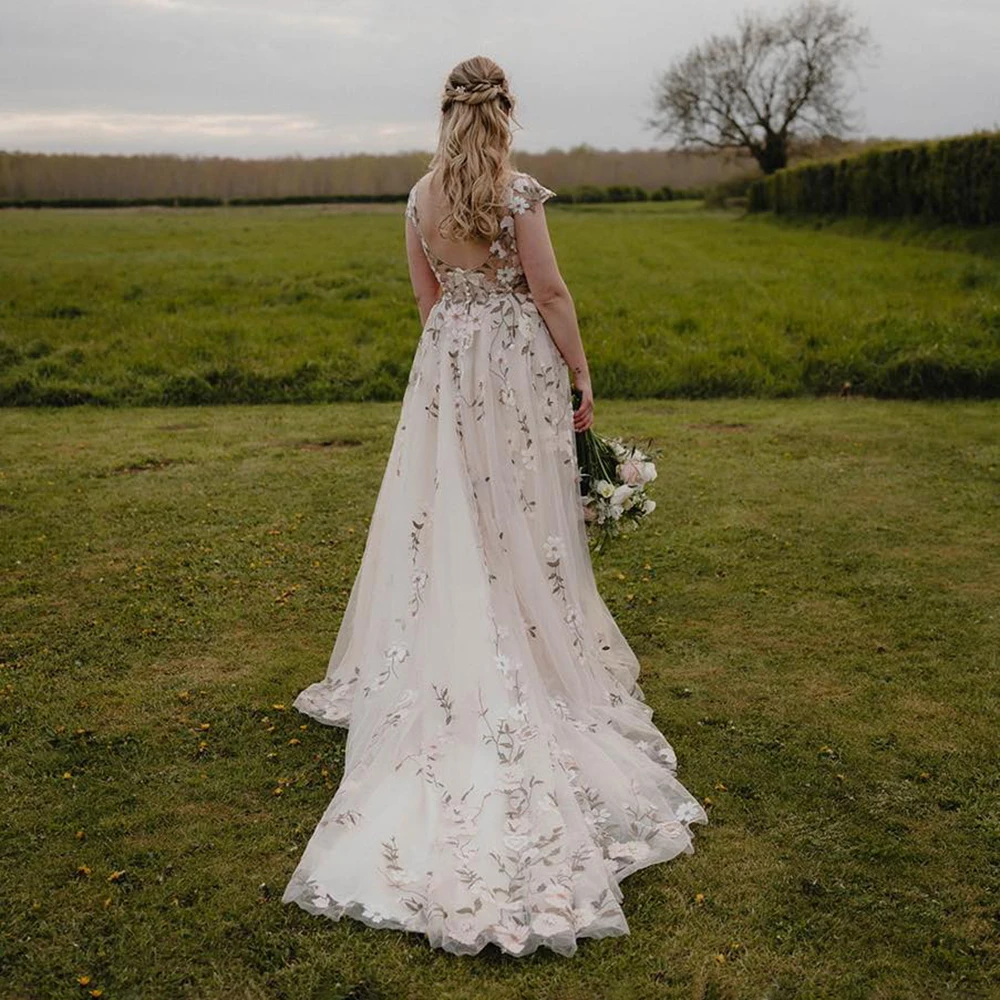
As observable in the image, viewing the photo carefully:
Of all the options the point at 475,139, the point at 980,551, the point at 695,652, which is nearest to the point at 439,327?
the point at 475,139

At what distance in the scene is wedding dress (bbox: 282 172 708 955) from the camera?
3570mm

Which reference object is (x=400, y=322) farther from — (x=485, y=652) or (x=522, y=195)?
(x=485, y=652)

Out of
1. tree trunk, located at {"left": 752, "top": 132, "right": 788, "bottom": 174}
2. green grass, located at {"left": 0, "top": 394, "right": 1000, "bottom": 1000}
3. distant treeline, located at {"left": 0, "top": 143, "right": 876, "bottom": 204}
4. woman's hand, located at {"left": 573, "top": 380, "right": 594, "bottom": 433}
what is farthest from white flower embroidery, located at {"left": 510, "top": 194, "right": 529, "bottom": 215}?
tree trunk, located at {"left": 752, "top": 132, "right": 788, "bottom": 174}

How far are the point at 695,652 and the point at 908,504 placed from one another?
3.17m

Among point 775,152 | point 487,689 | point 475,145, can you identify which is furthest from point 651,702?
point 775,152

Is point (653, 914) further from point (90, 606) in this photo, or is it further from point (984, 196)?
point (984, 196)

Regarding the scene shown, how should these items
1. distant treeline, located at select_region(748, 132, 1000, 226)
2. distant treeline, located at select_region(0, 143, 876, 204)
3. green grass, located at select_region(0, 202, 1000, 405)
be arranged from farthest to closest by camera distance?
distant treeline, located at select_region(0, 143, 876, 204) < distant treeline, located at select_region(748, 132, 1000, 226) < green grass, located at select_region(0, 202, 1000, 405)

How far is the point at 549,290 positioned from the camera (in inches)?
176

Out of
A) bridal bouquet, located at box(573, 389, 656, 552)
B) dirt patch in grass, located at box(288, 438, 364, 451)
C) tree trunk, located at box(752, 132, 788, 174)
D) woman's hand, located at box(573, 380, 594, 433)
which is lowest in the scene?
dirt patch in grass, located at box(288, 438, 364, 451)

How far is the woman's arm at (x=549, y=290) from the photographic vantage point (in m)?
4.30

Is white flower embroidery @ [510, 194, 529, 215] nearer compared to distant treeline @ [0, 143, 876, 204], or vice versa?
white flower embroidery @ [510, 194, 529, 215]

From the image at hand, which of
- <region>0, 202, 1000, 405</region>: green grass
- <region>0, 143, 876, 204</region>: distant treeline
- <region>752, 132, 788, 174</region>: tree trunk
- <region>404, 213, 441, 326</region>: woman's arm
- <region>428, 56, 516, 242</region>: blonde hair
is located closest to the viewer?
<region>428, 56, 516, 242</region>: blonde hair

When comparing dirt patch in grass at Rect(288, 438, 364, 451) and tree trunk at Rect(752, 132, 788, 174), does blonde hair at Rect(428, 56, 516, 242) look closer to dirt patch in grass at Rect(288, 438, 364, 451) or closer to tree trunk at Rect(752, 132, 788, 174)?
dirt patch in grass at Rect(288, 438, 364, 451)

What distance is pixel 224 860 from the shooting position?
12.7ft
